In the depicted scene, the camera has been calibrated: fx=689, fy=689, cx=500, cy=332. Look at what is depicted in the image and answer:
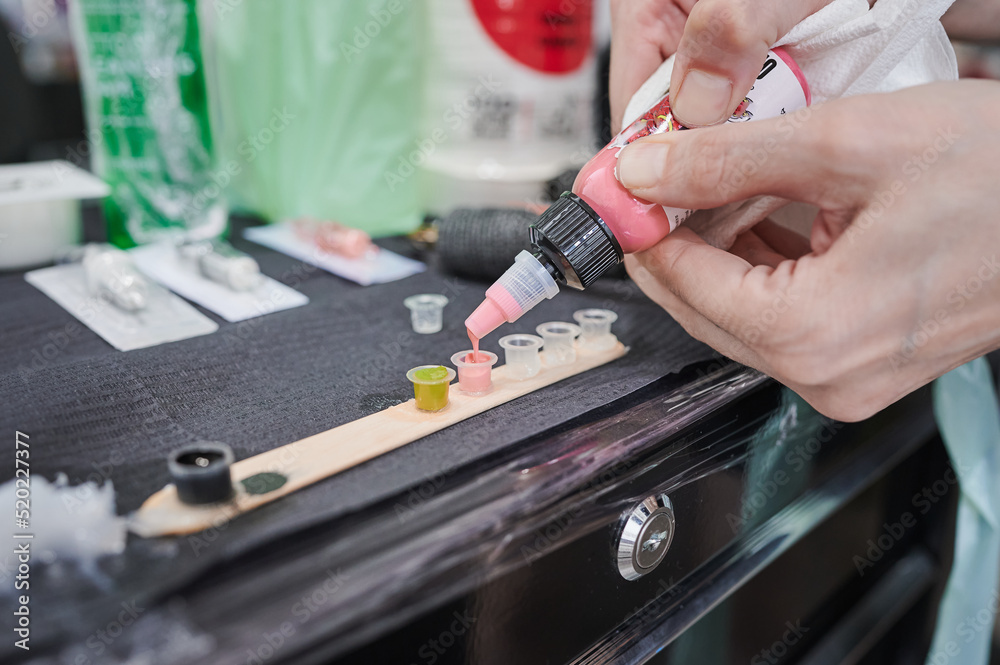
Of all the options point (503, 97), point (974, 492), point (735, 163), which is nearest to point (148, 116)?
point (503, 97)

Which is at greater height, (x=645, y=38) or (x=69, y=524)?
(x=645, y=38)

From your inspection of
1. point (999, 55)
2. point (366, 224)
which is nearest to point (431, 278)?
point (366, 224)

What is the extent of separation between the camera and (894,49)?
43 centimetres

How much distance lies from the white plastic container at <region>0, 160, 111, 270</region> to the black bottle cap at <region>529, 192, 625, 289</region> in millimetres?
486

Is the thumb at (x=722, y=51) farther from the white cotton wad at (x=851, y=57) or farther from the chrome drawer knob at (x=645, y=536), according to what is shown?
the chrome drawer knob at (x=645, y=536)

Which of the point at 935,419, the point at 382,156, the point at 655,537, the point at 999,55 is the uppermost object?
the point at 999,55

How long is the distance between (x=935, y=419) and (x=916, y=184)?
0.50 m

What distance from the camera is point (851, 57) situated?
0.44 metres

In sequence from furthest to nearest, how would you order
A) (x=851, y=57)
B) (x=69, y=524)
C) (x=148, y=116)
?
(x=148, y=116) → (x=851, y=57) → (x=69, y=524)

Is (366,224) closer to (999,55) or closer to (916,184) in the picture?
(916,184)

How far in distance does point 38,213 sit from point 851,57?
0.68m

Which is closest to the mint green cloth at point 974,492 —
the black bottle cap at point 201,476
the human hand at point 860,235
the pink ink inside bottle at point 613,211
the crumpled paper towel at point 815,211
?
the crumpled paper towel at point 815,211

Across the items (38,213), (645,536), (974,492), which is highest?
(38,213)

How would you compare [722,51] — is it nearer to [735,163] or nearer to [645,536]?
[735,163]
